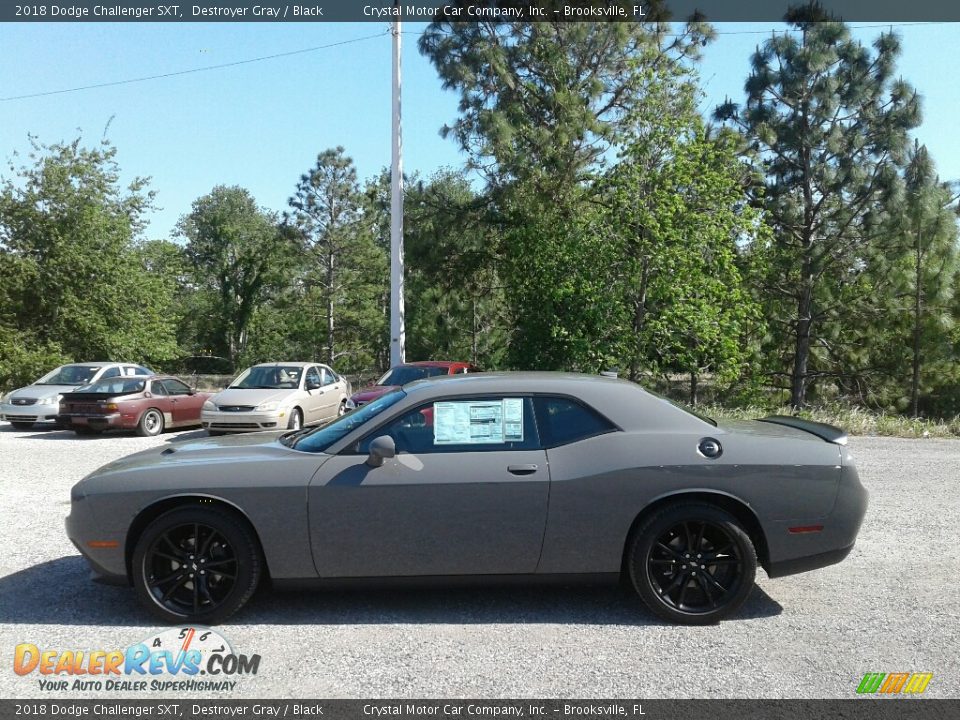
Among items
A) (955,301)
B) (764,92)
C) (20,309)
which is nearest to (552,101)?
(764,92)

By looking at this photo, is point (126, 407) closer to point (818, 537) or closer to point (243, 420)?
point (243, 420)

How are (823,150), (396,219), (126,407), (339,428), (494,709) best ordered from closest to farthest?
(494,709) < (339,428) < (126,407) < (396,219) < (823,150)

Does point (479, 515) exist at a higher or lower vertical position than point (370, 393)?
lower

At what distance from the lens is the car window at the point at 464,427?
472cm

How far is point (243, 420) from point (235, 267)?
159ft

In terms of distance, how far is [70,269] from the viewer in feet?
95.0

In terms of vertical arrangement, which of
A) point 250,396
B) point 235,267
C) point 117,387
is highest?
point 235,267

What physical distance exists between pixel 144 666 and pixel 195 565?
2.21 feet

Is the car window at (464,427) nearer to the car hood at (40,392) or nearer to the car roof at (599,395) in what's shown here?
the car roof at (599,395)

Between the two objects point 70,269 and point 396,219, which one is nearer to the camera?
point 396,219

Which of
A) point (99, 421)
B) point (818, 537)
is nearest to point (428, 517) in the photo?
point (818, 537)

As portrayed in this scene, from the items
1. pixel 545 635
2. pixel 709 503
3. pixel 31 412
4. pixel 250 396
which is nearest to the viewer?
pixel 545 635

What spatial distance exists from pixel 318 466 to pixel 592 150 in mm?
20246

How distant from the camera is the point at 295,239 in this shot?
164 feet
